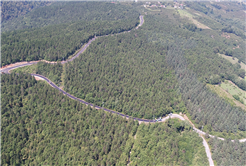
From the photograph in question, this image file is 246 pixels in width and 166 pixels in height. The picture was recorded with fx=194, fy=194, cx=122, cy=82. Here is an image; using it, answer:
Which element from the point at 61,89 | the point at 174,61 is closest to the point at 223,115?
the point at 174,61

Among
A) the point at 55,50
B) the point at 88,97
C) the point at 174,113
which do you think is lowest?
the point at 174,113

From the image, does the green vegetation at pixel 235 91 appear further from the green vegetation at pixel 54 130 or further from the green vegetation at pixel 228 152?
the green vegetation at pixel 54 130

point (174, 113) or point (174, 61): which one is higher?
point (174, 61)

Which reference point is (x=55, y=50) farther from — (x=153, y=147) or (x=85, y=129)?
(x=153, y=147)

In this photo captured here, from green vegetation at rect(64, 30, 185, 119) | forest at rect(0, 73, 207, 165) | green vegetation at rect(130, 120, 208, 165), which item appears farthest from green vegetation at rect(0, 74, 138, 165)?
green vegetation at rect(64, 30, 185, 119)

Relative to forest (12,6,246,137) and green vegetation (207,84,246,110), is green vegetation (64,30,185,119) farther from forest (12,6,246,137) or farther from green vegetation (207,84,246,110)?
green vegetation (207,84,246,110)

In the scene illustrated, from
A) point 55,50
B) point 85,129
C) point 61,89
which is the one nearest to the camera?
point 85,129

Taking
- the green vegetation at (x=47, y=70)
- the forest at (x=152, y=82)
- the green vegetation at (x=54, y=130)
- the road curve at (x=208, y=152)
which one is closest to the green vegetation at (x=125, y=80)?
the forest at (x=152, y=82)

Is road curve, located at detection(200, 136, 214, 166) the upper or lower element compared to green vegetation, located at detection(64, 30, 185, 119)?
lower
